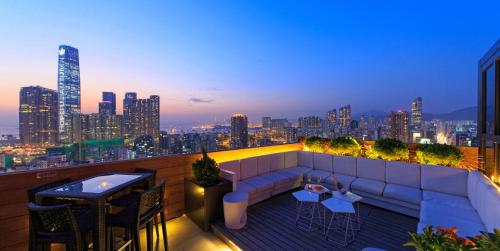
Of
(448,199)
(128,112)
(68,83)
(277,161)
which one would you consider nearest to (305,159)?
(277,161)

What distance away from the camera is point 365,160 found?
4703mm

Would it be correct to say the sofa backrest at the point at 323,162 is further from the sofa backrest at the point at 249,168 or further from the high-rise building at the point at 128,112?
the high-rise building at the point at 128,112

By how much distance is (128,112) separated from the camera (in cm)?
475

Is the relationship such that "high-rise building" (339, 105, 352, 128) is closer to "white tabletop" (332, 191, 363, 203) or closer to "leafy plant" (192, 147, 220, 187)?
"white tabletop" (332, 191, 363, 203)

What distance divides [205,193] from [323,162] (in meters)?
3.51

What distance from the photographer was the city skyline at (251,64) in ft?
13.2

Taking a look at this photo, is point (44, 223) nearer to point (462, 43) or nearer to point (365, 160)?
point (365, 160)

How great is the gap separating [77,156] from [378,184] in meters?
5.57

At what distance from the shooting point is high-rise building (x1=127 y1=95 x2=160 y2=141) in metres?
4.24

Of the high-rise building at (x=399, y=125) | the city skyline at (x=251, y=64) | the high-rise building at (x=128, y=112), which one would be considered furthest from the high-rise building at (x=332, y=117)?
the high-rise building at (x=128, y=112)

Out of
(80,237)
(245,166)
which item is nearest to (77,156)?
(80,237)

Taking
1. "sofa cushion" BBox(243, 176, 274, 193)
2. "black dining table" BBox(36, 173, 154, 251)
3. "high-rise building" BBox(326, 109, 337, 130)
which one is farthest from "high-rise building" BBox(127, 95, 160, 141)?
"high-rise building" BBox(326, 109, 337, 130)

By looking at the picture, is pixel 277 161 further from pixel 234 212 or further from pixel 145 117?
pixel 145 117

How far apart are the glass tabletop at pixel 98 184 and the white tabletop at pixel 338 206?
107 inches
